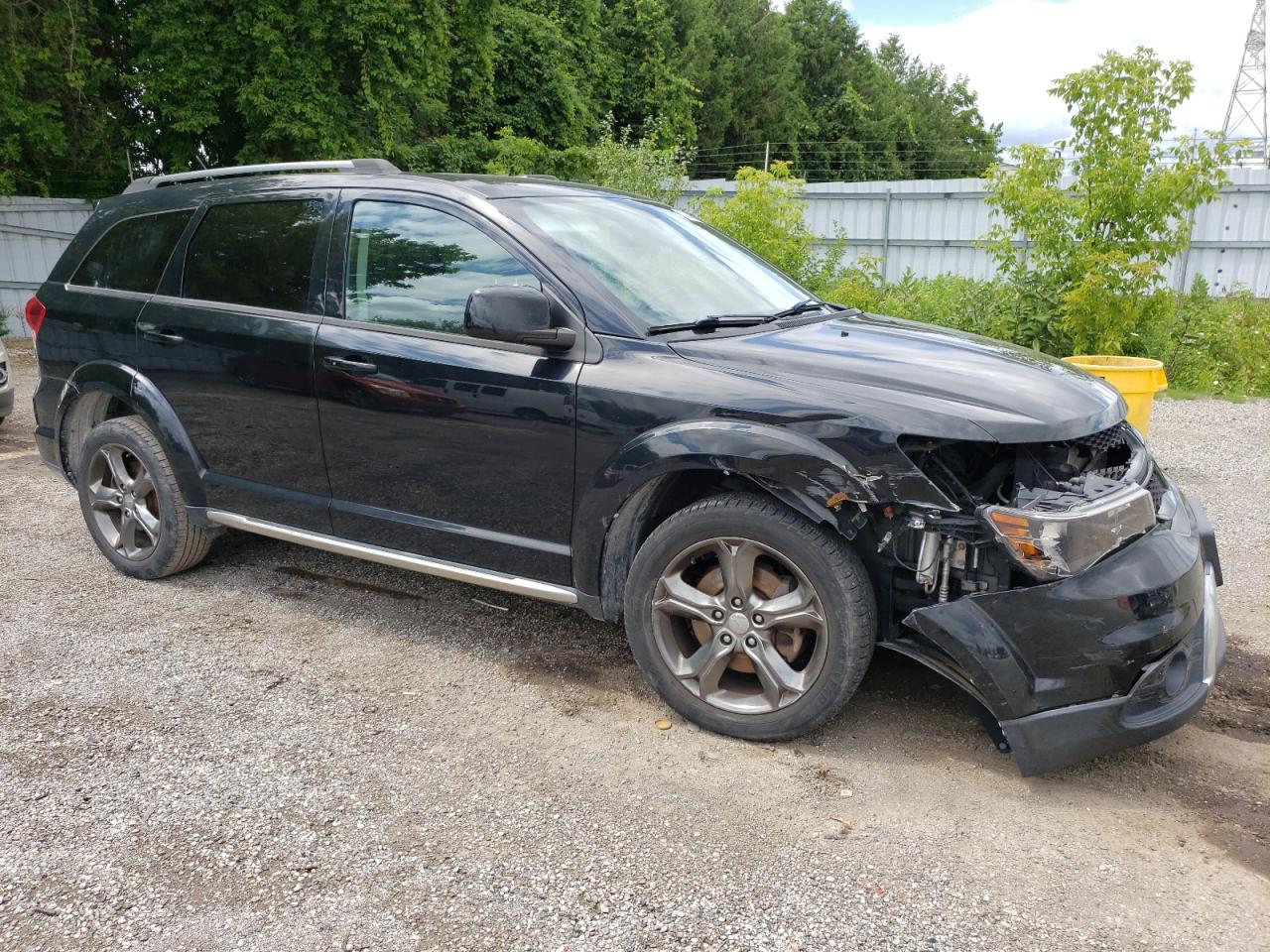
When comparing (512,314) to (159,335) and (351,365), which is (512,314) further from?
(159,335)

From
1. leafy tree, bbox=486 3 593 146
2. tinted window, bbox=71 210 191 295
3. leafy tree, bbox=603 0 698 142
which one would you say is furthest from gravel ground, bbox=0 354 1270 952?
leafy tree, bbox=603 0 698 142

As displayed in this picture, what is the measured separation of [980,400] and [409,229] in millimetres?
2229

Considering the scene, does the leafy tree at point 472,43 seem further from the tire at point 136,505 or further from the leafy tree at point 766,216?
the tire at point 136,505

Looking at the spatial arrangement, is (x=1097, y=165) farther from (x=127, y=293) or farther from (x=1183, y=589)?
(x=127, y=293)

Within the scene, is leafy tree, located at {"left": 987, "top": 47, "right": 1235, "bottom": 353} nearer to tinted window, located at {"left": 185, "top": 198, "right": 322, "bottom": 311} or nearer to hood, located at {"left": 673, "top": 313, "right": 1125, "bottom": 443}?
hood, located at {"left": 673, "top": 313, "right": 1125, "bottom": 443}

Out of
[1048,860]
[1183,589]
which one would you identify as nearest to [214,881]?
[1048,860]

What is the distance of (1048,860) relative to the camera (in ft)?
8.95

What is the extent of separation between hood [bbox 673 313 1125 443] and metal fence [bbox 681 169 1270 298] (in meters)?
11.5

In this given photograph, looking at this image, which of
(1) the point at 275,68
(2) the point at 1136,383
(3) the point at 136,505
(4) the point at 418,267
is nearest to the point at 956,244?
(1) the point at 275,68

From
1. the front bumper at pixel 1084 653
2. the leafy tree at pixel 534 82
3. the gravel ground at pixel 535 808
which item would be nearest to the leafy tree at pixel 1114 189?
the gravel ground at pixel 535 808

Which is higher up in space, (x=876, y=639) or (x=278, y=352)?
(x=278, y=352)

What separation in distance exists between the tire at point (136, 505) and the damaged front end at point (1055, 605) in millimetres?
3280

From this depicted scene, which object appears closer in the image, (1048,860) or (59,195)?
A: (1048,860)

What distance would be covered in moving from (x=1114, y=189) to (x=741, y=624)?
5913 millimetres
